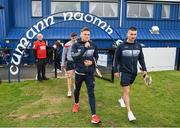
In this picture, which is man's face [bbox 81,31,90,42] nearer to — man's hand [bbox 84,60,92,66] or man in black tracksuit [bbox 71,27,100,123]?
man in black tracksuit [bbox 71,27,100,123]

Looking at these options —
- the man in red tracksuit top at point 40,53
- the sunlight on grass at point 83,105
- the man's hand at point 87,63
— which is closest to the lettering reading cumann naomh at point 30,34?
the man in red tracksuit top at point 40,53

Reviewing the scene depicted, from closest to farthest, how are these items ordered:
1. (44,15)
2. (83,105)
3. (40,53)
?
1. (83,105)
2. (40,53)
3. (44,15)

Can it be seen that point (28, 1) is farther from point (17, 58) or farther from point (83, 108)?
point (83, 108)

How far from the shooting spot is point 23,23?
18734 millimetres

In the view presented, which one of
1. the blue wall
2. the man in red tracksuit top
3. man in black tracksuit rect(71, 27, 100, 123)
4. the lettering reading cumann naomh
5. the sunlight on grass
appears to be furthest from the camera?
the blue wall

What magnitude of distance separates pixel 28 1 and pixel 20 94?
10.3 metres

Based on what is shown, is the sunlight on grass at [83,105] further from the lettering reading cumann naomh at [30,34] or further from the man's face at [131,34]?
the man's face at [131,34]

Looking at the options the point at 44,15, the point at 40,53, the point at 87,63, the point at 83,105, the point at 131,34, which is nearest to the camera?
the point at 131,34

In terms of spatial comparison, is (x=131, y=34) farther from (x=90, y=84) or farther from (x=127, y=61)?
(x=90, y=84)

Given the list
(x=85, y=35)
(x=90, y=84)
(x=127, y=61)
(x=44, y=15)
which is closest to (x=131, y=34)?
(x=127, y=61)

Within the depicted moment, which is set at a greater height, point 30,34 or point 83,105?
point 30,34

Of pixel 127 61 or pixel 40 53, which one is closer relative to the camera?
pixel 127 61

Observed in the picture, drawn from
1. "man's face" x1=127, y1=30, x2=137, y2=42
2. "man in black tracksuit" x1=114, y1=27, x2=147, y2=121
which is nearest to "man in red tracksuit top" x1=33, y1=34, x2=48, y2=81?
"man in black tracksuit" x1=114, y1=27, x2=147, y2=121

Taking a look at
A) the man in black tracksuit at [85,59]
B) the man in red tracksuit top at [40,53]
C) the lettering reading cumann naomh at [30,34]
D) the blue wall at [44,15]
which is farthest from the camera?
the blue wall at [44,15]
